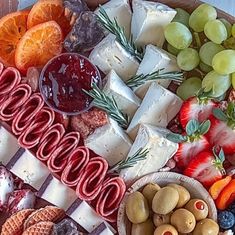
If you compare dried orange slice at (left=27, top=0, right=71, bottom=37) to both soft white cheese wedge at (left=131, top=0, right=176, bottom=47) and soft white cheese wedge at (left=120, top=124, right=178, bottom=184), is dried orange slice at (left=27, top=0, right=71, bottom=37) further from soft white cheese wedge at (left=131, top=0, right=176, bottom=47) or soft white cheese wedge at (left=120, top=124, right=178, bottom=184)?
soft white cheese wedge at (left=120, top=124, right=178, bottom=184)

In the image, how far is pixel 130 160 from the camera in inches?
68.6

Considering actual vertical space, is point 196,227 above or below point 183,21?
below

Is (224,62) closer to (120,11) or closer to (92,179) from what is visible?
(120,11)

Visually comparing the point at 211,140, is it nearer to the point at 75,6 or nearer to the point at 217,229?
the point at 217,229

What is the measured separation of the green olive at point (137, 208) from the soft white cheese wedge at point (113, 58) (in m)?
0.29

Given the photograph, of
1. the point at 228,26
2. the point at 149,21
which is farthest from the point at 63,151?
the point at 228,26

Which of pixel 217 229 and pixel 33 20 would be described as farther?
pixel 33 20

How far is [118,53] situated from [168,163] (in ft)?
0.90

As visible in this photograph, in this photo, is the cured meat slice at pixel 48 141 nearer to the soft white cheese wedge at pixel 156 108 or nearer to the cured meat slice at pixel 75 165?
the cured meat slice at pixel 75 165

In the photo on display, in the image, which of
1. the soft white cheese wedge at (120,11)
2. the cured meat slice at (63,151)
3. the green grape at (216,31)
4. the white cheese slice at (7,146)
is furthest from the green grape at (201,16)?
the white cheese slice at (7,146)

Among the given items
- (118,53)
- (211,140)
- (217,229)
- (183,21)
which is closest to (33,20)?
(118,53)

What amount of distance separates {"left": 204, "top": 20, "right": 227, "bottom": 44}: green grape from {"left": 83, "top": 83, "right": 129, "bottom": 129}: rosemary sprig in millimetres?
261

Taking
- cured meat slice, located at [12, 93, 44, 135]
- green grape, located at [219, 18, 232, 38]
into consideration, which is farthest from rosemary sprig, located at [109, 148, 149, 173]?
green grape, located at [219, 18, 232, 38]

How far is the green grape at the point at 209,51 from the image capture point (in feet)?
5.72
